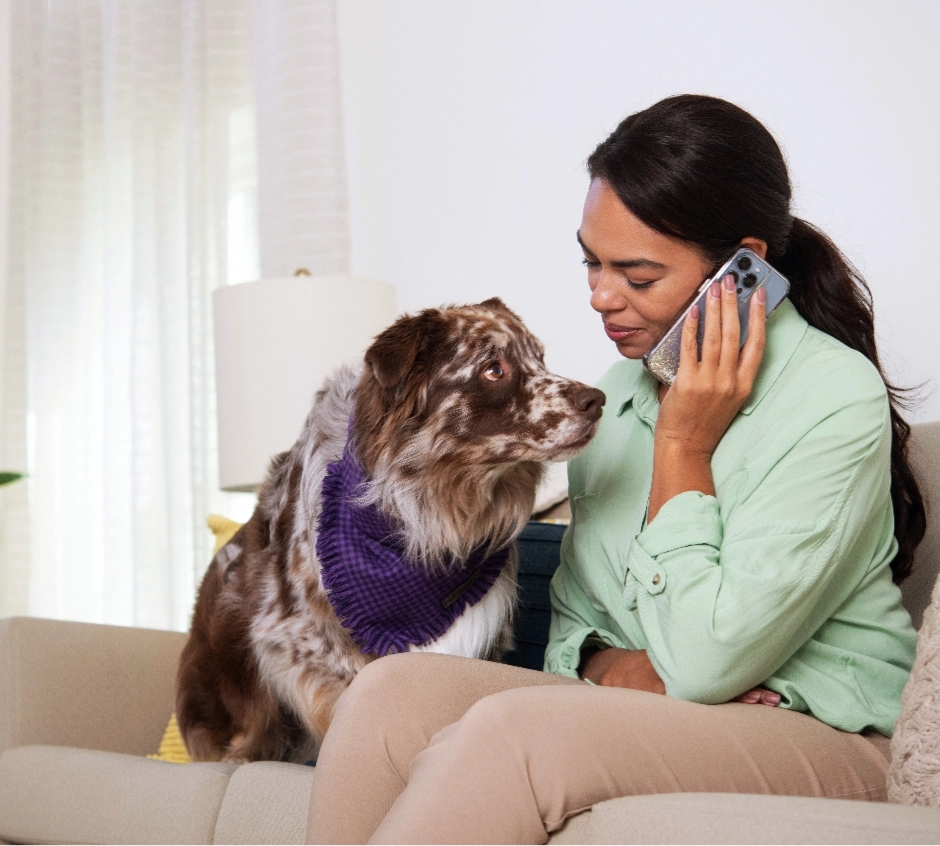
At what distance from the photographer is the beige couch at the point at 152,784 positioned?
3.78ft

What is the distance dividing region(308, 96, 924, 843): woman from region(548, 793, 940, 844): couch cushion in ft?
0.24

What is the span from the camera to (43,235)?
5195 millimetres

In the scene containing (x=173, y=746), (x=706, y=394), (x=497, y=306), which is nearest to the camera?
(x=706, y=394)

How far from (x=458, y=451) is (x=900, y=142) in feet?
4.32

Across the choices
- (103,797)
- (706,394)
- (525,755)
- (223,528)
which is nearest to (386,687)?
(525,755)

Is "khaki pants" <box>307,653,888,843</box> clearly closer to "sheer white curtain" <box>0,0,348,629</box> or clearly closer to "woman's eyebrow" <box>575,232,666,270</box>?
"woman's eyebrow" <box>575,232,666,270</box>

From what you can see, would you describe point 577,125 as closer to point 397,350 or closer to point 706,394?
point 397,350

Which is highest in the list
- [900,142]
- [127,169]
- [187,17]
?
[187,17]

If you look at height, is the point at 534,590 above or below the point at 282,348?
below

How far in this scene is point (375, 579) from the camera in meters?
2.05

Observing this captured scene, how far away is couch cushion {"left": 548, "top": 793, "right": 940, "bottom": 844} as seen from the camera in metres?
1.10

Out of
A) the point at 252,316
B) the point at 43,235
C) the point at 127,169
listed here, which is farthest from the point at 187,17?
the point at 252,316

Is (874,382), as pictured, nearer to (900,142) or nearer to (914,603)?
(914,603)

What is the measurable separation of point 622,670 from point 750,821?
0.57 meters
